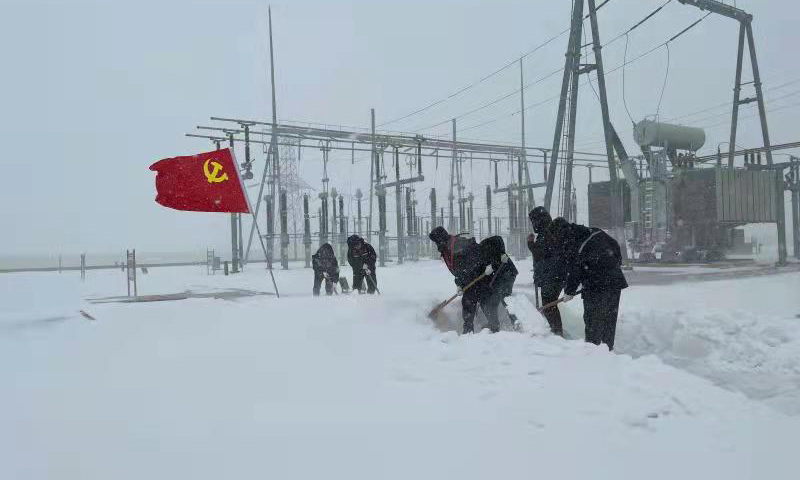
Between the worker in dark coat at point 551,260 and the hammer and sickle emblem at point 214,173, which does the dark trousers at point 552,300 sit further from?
the hammer and sickle emblem at point 214,173

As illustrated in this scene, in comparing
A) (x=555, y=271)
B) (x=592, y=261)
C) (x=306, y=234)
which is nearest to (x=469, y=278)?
(x=555, y=271)

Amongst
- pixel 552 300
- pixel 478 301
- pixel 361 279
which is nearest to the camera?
pixel 552 300

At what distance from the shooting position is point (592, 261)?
5.95 meters

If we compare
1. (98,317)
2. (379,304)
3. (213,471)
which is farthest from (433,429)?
(98,317)

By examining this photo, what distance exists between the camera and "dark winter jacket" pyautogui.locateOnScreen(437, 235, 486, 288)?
7.45 m

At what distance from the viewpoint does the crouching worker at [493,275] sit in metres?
7.43

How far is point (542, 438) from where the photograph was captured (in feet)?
11.3

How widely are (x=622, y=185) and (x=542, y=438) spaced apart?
19.7 meters

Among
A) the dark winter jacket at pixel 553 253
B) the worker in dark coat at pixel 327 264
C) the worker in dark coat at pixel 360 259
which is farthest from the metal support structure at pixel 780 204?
the dark winter jacket at pixel 553 253

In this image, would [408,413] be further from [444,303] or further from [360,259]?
[360,259]

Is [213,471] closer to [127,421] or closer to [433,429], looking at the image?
[127,421]

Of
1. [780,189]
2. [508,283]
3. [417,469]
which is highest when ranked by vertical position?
[780,189]

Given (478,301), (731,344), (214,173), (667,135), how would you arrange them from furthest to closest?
(667,135) → (214,173) → (478,301) → (731,344)

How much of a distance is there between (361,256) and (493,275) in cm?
450
